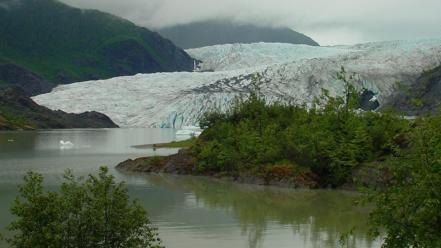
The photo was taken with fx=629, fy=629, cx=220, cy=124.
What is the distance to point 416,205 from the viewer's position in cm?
805

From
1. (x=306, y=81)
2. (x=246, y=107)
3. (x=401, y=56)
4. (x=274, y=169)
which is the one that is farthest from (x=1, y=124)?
(x=274, y=169)

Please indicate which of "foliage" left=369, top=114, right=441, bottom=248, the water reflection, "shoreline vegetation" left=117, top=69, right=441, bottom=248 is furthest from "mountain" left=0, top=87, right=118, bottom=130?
"foliage" left=369, top=114, right=441, bottom=248

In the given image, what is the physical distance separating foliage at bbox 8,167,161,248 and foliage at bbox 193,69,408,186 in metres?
16.4

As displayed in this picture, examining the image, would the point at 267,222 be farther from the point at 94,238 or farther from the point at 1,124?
the point at 1,124

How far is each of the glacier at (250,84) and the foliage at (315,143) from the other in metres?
45.5

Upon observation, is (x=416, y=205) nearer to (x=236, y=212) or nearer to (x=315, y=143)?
(x=236, y=212)

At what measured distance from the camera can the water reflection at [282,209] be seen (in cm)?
1557

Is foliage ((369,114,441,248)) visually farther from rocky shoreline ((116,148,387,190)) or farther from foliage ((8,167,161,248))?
rocky shoreline ((116,148,387,190))

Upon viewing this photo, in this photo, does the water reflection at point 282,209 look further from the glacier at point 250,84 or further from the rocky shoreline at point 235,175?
the glacier at point 250,84

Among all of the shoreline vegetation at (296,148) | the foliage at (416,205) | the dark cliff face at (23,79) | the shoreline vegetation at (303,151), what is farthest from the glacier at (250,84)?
the foliage at (416,205)

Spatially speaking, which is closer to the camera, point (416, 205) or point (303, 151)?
point (416, 205)

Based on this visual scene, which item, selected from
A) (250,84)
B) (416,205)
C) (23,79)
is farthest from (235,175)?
(23,79)

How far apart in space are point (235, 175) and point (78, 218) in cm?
2087

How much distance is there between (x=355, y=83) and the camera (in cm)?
8869
